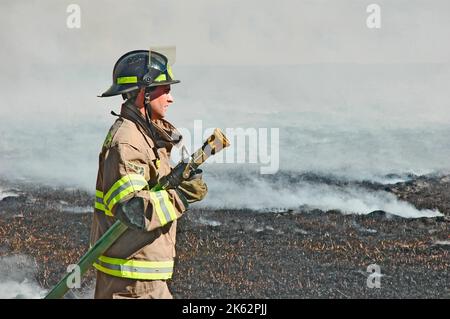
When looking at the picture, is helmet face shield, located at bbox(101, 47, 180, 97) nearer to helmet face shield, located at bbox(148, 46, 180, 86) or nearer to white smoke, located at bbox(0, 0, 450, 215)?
helmet face shield, located at bbox(148, 46, 180, 86)

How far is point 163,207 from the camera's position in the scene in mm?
3688

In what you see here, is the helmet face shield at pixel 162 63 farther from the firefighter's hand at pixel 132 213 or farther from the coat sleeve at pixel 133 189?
the firefighter's hand at pixel 132 213

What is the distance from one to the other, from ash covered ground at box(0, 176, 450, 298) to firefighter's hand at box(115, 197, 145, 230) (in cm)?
266

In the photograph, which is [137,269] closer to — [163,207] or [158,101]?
[163,207]

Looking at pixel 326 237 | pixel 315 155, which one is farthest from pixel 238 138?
pixel 326 237

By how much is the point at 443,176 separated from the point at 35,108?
3.97 m

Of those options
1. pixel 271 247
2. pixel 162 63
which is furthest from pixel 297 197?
pixel 162 63

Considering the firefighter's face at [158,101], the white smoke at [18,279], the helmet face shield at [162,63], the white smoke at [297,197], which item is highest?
the helmet face shield at [162,63]

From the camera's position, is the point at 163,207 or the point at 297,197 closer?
the point at 163,207

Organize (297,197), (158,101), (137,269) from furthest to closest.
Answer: (297,197) < (158,101) < (137,269)

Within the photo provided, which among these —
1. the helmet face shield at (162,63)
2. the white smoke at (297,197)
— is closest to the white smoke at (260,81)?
the white smoke at (297,197)

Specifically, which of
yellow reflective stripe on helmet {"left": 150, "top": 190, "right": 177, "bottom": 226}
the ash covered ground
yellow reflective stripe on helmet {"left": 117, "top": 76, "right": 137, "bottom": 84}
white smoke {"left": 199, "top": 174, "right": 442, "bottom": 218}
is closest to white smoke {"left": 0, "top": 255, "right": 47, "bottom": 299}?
the ash covered ground

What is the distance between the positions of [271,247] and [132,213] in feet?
10.3

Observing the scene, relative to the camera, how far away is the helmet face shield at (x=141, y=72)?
156 inches
